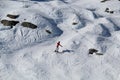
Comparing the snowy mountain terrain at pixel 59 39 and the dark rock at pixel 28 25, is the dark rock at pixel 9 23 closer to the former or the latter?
the snowy mountain terrain at pixel 59 39

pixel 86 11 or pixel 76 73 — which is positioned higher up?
pixel 86 11

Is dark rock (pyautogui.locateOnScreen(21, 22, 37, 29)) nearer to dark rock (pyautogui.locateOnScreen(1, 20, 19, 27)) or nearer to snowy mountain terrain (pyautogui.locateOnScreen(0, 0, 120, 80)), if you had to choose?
snowy mountain terrain (pyautogui.locateOnScreen(0, 0, 120, 80))

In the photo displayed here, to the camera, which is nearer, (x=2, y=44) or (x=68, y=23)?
(x=2, y=44)

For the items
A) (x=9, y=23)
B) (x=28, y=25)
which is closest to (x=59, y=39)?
(x=28, y=25)

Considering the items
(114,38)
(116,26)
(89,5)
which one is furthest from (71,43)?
(89,5)

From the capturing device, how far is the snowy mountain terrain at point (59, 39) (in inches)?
983

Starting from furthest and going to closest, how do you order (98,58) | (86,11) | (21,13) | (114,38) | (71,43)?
(86,11) < (21,13) < (114,38) < (71,43) < (98,58)

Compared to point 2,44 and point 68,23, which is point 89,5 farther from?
point 2,44

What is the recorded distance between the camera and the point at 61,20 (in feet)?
118

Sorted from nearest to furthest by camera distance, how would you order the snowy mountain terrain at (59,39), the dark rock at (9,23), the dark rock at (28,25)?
the snowy mountain terrain at (59,39) < the dark rock at (9,23) < the dark rock at (28,25)

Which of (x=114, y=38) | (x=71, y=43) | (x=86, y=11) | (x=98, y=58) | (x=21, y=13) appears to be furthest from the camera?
(x=86, y=11)

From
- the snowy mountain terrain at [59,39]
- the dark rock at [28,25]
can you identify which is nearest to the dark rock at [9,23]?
the snowy mountain terrain at [59,39]

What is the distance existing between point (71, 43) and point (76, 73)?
5.50m

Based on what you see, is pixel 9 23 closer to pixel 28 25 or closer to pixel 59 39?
pixel 28 25
